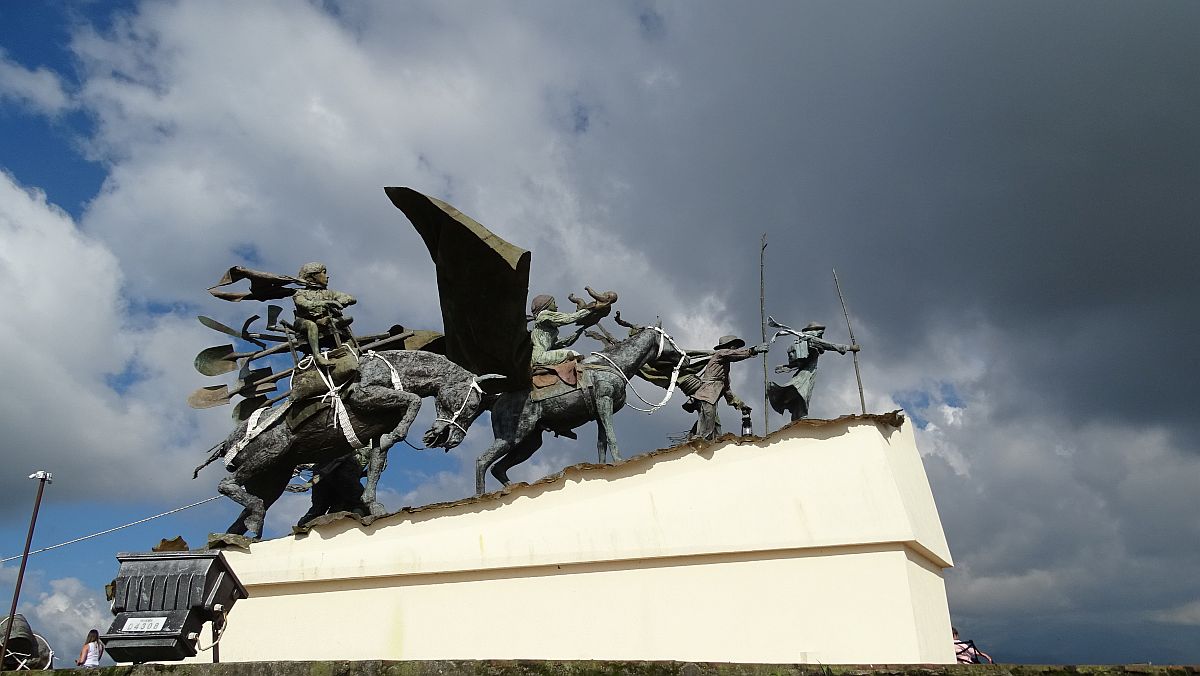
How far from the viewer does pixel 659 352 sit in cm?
1246

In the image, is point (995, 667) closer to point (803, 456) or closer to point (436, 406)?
point (803, 456)

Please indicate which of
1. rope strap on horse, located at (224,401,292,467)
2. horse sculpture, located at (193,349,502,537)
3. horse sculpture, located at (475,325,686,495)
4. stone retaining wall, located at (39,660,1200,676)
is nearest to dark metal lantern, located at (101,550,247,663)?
stone retaining wall, located at (39,660,1200,676)

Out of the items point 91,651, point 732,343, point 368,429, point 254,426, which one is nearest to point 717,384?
point 732,343

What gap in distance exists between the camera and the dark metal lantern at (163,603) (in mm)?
4930

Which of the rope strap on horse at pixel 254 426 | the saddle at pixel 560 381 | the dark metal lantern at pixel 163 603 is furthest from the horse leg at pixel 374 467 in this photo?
the dark metal lantern at pixel 163 603

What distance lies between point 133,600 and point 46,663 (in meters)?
6.97

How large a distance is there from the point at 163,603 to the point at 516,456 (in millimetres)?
6909

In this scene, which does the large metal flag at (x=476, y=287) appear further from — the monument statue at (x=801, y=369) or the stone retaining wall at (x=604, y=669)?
the stone retaining wall at (x=604, y=669)

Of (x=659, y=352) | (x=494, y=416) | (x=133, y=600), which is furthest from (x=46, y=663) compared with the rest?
(x=659, y=352)

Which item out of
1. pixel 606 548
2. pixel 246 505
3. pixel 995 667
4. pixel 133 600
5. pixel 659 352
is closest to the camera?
pixel 995 667

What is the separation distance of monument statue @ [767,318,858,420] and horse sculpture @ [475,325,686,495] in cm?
201

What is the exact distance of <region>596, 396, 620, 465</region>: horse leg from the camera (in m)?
11.3

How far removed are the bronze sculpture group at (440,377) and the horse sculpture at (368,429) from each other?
2 cm

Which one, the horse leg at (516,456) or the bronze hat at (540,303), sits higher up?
the bronze hat at (540,303)
